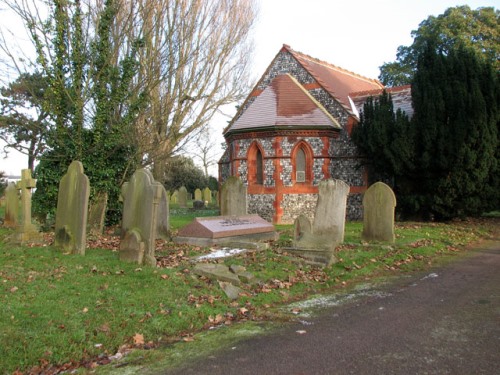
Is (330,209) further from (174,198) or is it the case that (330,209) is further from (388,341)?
(174,198)

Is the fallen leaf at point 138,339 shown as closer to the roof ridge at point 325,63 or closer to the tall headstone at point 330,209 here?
the tall headstone at point 330,209

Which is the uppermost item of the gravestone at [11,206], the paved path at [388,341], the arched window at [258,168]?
the arched window at [258,168]

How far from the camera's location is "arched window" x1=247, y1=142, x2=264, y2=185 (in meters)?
19.2

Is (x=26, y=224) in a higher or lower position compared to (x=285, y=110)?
lower

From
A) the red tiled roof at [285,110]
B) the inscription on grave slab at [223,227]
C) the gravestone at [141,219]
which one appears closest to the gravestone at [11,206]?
the inscription on grave slab at [223,227]

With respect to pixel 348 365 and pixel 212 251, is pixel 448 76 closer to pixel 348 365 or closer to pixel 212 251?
pixel 212 251

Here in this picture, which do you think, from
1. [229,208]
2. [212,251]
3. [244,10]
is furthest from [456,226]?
[244,10]

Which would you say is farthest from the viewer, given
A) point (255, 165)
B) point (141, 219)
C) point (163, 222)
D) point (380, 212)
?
point (255, 165)

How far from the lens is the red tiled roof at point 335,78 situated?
2115 centimetres

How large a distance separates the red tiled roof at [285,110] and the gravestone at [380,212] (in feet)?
25.8

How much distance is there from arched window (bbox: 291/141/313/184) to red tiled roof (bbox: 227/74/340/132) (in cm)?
99

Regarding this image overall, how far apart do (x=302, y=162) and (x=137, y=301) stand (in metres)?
14.1

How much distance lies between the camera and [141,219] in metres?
7.79

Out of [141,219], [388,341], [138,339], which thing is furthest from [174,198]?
[388,341]
